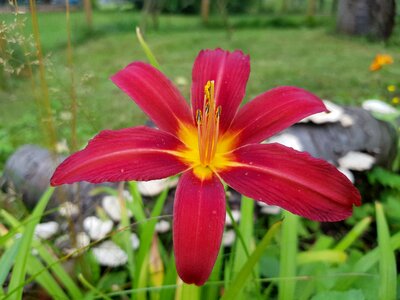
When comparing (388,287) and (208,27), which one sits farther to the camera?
(208,27)

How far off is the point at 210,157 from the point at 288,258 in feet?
1.32

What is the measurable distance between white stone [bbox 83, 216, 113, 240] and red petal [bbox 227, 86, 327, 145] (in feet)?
2.56

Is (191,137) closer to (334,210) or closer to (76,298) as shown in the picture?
(334,210)

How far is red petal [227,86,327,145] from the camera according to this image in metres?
0.65

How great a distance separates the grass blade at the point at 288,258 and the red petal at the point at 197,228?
1.19 feet

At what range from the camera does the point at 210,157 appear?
63cm

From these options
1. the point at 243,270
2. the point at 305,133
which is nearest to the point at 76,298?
the point at 243,270

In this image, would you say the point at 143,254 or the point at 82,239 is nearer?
the point at 143,254

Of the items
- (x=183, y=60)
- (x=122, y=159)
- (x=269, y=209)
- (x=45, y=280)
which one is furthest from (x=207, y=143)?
(x=183, y=60)

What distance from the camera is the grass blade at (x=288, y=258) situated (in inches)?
35.8

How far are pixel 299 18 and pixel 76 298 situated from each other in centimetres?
853

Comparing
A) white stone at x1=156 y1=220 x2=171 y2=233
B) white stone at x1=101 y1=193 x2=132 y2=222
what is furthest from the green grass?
white stone at x1=156 y1=220 x2=171 y2=233

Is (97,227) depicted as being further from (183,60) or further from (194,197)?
(183,60)

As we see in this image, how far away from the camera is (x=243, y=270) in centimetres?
63
